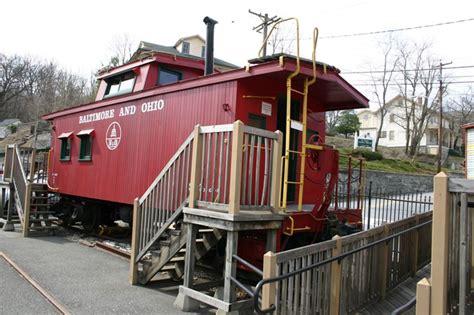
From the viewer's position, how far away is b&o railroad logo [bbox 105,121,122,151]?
9570 millimetres

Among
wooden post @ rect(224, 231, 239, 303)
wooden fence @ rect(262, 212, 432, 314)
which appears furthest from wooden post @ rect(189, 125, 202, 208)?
wooden fence @ rect(262, 212, 432, 314)

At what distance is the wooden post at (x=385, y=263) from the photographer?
6168 mm

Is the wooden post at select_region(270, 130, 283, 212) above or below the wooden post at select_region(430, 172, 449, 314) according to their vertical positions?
above

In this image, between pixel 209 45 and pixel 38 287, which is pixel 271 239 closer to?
pixel 38 287

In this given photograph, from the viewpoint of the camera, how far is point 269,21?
24.7 meters

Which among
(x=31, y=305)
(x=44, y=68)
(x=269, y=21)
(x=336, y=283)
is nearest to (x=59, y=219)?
(x=31, y=305)

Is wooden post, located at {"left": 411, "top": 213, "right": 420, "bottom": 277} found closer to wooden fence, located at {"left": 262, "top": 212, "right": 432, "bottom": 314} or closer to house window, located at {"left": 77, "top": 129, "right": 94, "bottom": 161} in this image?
wooden fence, located at {"left": 262, "top": 212, "right": 432, "bottom": 314}

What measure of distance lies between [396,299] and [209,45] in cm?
637

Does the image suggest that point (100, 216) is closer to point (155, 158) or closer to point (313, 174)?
point (155, 158)

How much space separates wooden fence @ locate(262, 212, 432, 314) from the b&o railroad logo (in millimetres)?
6086

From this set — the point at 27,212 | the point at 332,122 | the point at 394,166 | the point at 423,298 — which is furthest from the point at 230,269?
the point at 332,122

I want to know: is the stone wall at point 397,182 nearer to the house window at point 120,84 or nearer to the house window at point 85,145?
the house window at point 120,84

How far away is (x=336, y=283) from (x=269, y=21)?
22.0 m

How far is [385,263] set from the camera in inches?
246
